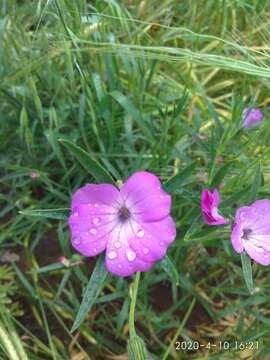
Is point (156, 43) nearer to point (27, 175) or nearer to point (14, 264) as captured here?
point (27, 175)

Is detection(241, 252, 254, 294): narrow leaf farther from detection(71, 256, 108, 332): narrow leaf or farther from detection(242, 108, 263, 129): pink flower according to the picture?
detection(242, 108, 263, 129): pink flower

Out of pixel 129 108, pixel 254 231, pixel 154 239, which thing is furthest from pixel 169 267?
pixel 129 108

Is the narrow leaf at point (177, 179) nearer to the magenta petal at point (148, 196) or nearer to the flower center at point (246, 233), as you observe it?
the magenta petal at point (148, 196)

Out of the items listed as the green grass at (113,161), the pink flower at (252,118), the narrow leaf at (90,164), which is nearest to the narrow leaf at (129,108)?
the green grass at (113,161)

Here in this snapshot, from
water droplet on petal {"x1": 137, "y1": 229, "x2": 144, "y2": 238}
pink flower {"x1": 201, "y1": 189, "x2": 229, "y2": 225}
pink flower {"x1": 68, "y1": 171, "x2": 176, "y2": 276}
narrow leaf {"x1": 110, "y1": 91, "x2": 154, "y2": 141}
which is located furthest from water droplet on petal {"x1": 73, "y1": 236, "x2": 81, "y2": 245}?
narrow leaf {"x1": 110, "y1": 91, "x2": 154, "y2": 141}

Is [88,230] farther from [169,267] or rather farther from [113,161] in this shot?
[113,161]

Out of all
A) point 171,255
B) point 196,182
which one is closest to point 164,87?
point 196,182
